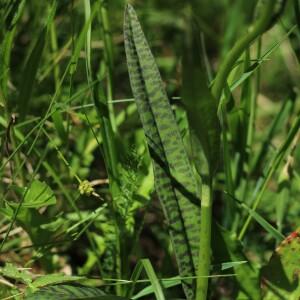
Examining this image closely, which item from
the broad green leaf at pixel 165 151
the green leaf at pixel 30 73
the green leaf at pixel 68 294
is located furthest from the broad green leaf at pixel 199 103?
the green leaf at pixel 30 73

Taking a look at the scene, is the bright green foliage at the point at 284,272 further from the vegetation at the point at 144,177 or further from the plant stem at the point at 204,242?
the plant stem at the point at 204,242

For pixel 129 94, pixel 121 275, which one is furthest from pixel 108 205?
pixel 129 94

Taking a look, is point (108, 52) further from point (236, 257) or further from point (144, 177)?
point (236, 257)

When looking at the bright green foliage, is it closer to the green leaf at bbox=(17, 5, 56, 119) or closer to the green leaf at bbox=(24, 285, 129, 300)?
the green leaf at bbox=(24, 285, 129, 300)

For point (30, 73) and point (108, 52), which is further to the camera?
point (108, 52)

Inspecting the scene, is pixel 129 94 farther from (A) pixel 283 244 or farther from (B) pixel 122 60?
(A) pixel 283 244

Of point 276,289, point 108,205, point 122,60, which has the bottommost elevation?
point 276,289

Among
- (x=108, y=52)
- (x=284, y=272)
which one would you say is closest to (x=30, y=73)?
(x=108, y=52)
